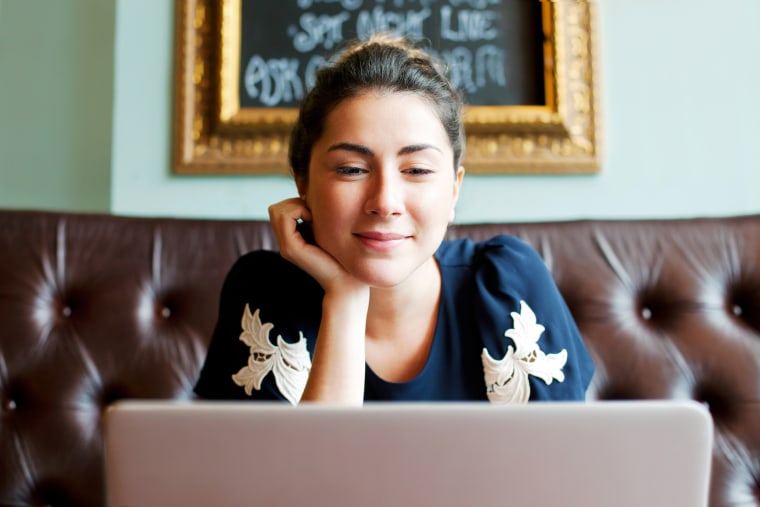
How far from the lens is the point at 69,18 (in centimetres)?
146

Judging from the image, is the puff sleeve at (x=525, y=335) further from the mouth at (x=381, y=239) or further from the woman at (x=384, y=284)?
the mouth at (x=381, y=239)

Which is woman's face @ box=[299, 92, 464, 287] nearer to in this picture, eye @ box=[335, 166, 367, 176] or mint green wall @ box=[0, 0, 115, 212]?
eye @ box=[335, 166, 367, 176]

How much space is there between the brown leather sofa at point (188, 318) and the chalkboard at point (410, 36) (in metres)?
0.36

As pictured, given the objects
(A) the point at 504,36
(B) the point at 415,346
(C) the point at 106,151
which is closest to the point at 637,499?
(B) the point at 415,346

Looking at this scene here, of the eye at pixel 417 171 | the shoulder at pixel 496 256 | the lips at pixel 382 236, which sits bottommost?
the shoulder at pixel 496 256

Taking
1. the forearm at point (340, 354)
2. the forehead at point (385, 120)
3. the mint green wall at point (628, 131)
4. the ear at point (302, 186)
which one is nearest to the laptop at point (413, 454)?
the forearm at point (340, 354)

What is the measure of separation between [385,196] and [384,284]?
114 millimetres

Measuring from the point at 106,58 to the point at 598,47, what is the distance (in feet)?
3.39

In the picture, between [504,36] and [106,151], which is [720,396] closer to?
[504,36]

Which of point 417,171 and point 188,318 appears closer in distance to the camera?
point 417,171

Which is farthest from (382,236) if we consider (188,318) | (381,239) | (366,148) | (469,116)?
(469,116)

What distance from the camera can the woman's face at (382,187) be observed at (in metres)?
0.80

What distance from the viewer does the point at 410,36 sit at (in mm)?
1390

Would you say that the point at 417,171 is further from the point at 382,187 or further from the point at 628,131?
the point at 628,131
